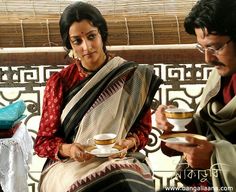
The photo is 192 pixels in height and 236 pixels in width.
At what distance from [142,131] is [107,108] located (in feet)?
0.71

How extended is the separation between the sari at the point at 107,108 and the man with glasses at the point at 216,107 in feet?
1.39

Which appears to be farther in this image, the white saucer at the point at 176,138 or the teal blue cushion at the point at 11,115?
the teal blue cushion at the point at 11,115

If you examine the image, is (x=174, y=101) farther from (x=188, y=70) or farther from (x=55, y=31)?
(x=55, y=31)

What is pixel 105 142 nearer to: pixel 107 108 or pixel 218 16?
pixel 107 108

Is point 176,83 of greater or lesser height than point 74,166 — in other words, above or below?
above

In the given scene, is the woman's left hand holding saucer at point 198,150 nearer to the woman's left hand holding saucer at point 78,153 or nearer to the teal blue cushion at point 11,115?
the woman's left hand holding saucer at point 78,153

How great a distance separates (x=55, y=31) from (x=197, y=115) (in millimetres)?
1289

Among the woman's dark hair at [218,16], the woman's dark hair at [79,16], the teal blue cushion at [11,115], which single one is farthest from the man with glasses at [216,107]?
the teal blue cushion at [11,115]

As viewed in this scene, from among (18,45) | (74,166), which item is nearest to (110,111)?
(74,166)

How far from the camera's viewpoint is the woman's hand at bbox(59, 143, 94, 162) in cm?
224

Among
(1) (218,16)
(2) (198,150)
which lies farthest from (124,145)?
(1) (218,16)

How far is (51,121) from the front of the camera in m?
2.44

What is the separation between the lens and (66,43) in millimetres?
2477

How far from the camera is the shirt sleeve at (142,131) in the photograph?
8.05 ft
